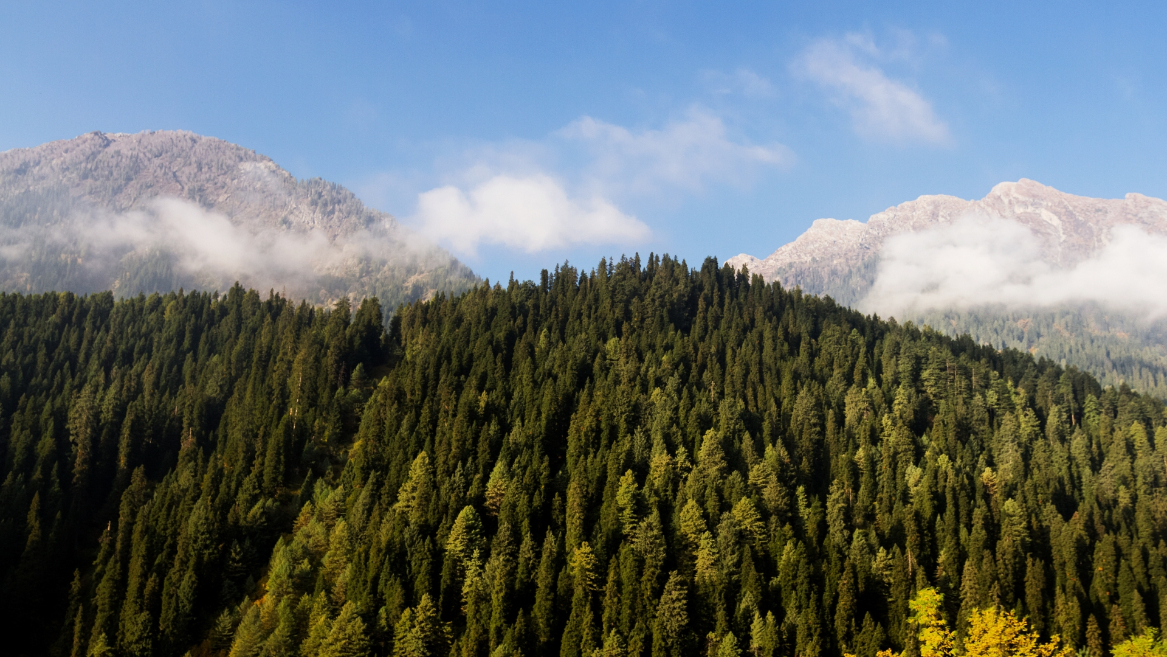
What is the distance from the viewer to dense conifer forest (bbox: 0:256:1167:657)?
99.1 meters

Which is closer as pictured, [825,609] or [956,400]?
[825,609]

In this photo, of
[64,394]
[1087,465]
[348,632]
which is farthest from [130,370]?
[1087,465]

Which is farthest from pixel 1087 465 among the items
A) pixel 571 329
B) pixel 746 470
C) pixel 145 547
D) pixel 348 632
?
pixel 145 547

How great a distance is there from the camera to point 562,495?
12244cm

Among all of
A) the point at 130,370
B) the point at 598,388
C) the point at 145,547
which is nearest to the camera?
the point at 145,547

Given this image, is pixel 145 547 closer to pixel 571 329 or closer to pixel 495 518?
pixel 495 518

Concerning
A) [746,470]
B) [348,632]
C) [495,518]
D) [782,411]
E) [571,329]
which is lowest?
[348,632]

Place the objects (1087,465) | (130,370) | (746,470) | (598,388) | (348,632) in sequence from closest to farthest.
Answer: (348,632)
(746,470)
(1087,465)
(598,388)
(130,370)

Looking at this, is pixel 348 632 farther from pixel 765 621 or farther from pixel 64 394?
pixel 64 394

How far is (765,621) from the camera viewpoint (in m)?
95.2

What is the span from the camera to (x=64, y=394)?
169375 mm

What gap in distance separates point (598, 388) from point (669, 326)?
42575mm

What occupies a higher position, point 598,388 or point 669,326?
point 669,326

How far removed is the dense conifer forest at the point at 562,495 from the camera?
9912cm
